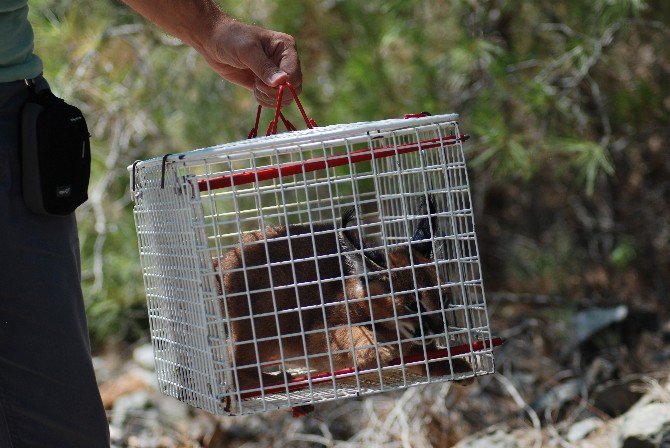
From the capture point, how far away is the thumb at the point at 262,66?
238 cm

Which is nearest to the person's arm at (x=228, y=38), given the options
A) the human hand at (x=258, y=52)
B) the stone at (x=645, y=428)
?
the human hand at (x=258, y=52)

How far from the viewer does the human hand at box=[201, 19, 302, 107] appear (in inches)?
95.7

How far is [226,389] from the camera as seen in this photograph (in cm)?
216

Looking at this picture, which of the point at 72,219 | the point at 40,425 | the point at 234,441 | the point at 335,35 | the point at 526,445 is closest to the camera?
the point at 40,425

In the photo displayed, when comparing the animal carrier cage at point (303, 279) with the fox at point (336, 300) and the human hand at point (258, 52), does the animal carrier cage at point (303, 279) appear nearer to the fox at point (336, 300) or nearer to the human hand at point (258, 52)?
the fox at point (336, 300)

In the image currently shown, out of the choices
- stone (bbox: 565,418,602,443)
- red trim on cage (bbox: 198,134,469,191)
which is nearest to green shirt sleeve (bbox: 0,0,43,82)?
red trim on cage (bbox: 198,134,469,191)

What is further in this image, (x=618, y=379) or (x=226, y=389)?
(x=618, y=379)

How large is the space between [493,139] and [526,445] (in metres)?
1.50

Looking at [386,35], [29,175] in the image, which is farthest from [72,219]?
[386,35]

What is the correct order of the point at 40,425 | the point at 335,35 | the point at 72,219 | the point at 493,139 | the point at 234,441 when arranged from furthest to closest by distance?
the point at 335,35 < the point at 234,441 < the point at 493,139 < the point at 72,219 < the point at 40,425

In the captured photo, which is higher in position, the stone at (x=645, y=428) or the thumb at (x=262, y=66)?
the thumb at (x=262, y=66)

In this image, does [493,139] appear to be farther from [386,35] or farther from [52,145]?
[52,145]

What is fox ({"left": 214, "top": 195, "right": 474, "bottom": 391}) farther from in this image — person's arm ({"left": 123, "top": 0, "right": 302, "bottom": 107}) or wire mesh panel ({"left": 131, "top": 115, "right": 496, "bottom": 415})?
person's arm ({"left": 123, "top": 0, "right": 302, "bottom": 107})

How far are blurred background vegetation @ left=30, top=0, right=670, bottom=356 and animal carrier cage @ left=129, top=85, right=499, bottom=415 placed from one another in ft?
6.92
